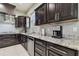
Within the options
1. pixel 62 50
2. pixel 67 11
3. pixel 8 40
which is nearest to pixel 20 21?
pixel 8 40

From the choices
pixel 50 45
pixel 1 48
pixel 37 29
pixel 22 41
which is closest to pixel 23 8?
pixel 37 29

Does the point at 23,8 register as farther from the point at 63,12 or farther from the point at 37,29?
the point at 63,12

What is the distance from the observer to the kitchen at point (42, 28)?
1.27m

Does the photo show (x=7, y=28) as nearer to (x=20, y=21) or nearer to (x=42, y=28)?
(x=20, y=21)

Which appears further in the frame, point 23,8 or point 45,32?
point 45,32

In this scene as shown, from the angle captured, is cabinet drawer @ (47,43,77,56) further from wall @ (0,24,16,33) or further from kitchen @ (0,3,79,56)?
wall @ (0,24,16,33)

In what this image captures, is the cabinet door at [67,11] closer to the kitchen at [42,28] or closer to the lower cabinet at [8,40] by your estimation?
the kitchen at [42,28]

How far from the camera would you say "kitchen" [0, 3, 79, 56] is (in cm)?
127

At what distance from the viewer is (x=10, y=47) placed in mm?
3225

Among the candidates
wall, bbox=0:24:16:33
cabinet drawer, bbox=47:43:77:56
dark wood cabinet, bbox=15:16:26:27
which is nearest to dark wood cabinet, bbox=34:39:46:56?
cabinet drawer, bbox=47:43:77:56

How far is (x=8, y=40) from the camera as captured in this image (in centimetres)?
321

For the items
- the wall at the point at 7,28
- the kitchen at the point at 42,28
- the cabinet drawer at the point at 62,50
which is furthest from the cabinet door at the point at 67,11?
the wall at the point at 7,28

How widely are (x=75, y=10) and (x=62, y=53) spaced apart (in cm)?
64

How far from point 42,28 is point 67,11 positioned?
64.3 inches
